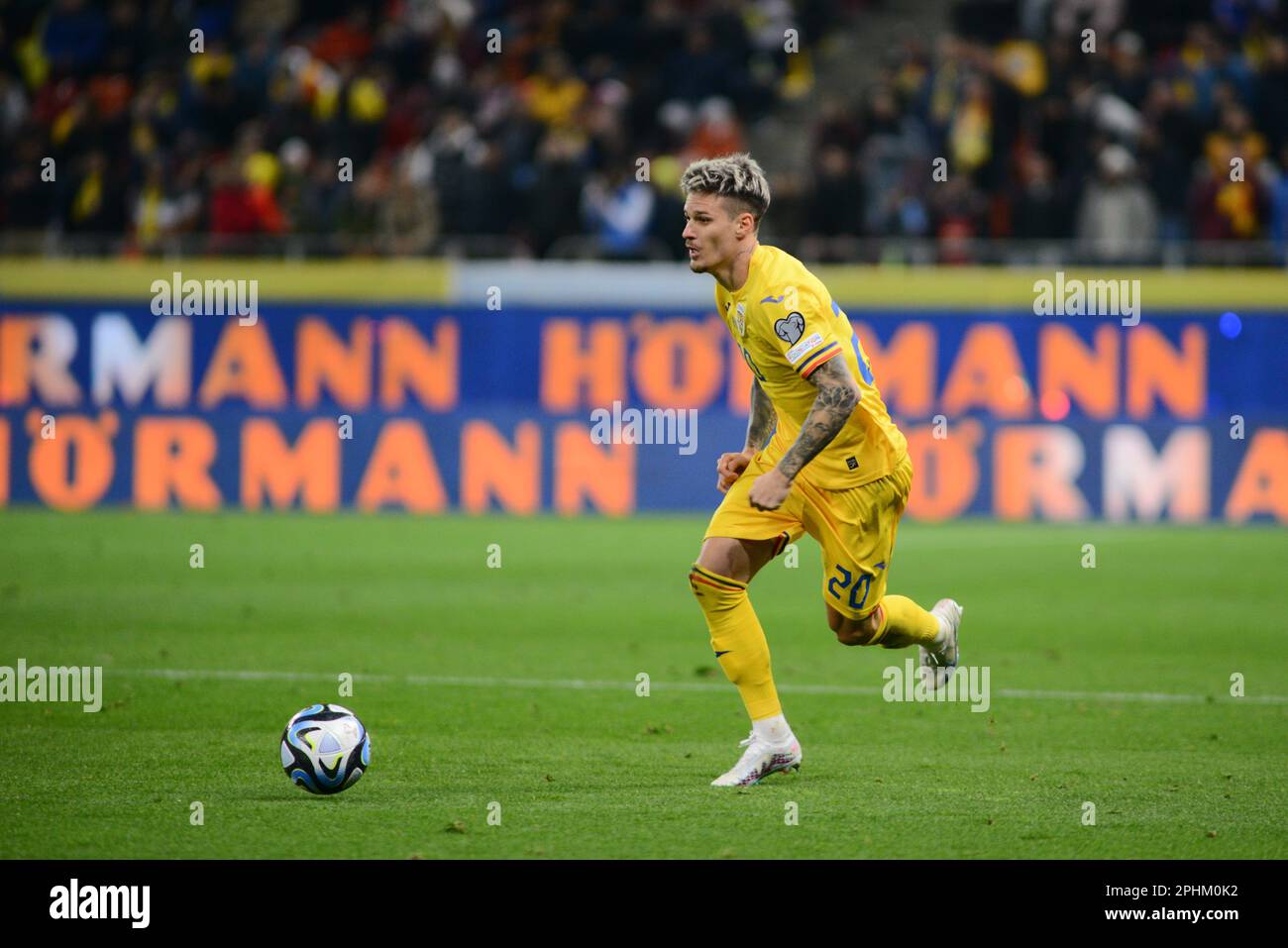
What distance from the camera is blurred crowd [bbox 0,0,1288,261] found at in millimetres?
20719

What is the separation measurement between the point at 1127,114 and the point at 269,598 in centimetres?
1154

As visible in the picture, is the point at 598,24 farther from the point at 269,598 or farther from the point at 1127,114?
the point at 269,598

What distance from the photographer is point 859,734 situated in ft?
29.0

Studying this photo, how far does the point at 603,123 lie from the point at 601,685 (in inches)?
507

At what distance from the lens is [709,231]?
7281 mm

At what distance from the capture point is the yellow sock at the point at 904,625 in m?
8.12

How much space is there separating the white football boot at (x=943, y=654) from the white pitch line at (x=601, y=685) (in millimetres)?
1424

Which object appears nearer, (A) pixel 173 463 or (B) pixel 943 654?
(B) pixel 943 654

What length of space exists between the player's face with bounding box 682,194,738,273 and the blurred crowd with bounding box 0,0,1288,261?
13.7 metres

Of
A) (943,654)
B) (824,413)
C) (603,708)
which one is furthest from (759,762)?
(603,708)

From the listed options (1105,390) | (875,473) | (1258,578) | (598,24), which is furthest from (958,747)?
(598,24)
